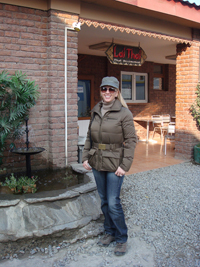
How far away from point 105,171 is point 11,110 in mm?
1960

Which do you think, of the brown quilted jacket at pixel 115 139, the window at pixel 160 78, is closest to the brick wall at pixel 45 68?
the brown quilted jacket at pixel 115 139

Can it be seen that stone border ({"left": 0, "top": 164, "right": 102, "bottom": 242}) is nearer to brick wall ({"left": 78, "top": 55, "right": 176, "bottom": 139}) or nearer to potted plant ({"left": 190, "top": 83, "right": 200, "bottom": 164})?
potted plant ({"left": 190, "top": 83, "right": 200, "bottom": 164})

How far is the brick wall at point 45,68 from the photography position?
4.59m

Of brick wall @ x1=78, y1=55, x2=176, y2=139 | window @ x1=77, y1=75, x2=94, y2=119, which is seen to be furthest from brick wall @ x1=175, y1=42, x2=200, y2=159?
window @ x1=77, y1=75, x2=94, y2=119

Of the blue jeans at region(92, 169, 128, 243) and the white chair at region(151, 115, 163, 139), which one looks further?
the white chair at region(151, 115, 163, 139)

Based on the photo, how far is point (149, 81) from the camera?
36.6 feet

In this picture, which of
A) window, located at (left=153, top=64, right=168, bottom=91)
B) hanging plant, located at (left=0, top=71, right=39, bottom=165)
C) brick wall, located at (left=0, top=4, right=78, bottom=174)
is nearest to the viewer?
hanging plant, located at (left=0, top=71, right=39, bottom=165)

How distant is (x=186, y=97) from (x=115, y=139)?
16.2ft

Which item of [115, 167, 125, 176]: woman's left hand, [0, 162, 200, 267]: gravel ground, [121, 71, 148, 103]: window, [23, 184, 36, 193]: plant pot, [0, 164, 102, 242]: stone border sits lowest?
[0, 162, 200, 267]: gravel ground

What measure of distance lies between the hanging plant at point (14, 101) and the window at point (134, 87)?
6396 millimetres

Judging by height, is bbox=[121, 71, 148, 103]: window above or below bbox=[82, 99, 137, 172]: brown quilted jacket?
above

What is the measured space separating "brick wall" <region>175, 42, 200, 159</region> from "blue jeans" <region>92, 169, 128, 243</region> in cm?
461

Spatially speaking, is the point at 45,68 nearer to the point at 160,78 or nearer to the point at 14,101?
the point at 14,101

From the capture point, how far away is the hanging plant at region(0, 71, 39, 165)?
13.6 feet
